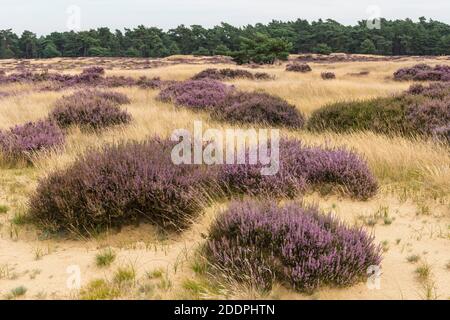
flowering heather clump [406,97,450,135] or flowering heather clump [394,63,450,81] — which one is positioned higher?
flowering heather clump [394,63,450,81]

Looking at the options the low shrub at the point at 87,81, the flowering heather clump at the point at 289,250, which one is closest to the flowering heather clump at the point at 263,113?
the flowering heather clump at the point at 289,250

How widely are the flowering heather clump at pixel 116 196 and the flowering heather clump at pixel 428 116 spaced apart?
563 centimetres

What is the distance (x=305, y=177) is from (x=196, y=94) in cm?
897

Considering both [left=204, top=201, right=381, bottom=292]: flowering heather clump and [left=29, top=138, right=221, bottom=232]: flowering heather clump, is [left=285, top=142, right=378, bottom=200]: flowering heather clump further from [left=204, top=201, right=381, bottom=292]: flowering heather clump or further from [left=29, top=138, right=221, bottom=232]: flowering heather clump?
[left=204, top=201, right=381, bottom=292]: flowering heather clump

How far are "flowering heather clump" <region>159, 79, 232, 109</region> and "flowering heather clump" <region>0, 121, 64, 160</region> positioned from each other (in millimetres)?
5303

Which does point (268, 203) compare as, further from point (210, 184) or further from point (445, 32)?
point (445, 32)

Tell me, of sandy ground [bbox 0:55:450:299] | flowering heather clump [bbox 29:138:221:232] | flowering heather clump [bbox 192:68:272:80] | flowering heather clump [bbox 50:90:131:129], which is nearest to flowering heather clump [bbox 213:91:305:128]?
flowering heather clump [bbox 50:90:131:129]

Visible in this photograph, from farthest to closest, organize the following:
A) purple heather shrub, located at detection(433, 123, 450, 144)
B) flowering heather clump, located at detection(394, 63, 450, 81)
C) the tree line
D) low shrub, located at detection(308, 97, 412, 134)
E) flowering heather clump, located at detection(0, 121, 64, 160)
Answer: the tree line, flowering heather clump, located at detection(394, 63, 450, 81), low shrub, located at detection(308, 97, 412, 134), purple heather shrub, located at detection(433, 123, 450, 144), flowering heather clump, located at detection(0, 121, 64, 160)

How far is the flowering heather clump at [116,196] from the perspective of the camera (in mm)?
4770

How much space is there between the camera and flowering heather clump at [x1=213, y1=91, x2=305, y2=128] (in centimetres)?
1076

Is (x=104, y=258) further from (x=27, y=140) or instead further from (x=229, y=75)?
(x=229, y=75)

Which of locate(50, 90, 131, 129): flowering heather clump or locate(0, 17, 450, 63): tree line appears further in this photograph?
locate(0, 17, 450, 63): tree line

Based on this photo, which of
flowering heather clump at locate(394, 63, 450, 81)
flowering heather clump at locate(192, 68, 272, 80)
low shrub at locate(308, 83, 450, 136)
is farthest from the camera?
flowering heather clump at locate(192, 68, 272, 80)

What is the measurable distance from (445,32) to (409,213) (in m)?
94.6
